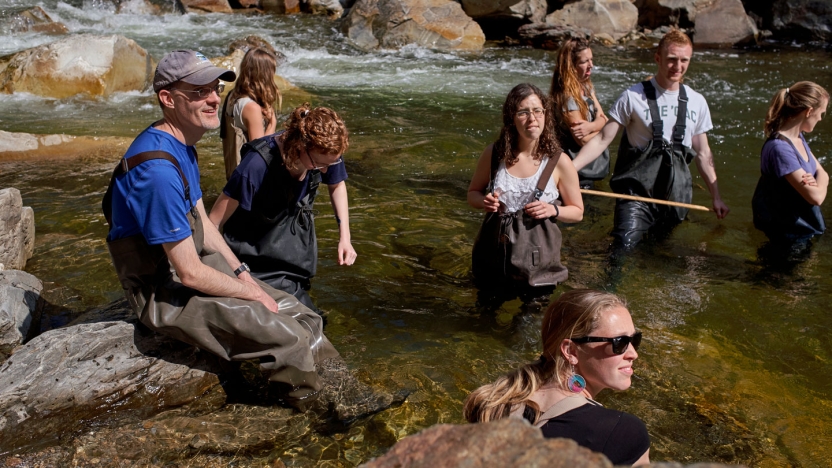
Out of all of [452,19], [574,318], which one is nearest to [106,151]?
[574,318]

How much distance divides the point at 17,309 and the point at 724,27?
1864cm

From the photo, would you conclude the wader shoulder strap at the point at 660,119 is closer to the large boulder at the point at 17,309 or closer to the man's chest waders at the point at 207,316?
the man's chest waders at the point at 207,316

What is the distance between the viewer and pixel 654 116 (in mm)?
5816

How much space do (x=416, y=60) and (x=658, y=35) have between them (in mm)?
7268

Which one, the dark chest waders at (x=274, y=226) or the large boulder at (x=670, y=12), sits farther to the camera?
the large boulder at (x=670, y=12)

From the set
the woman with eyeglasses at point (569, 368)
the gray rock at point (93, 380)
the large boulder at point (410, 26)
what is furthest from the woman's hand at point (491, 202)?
the large boulder at point (410, 26)

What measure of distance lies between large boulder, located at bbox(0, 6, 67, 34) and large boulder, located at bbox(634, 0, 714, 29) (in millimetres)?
14272

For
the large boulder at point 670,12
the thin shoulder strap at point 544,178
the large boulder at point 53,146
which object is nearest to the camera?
the thin shoulder strap at point 544,178

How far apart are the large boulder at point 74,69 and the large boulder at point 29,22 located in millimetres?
5085

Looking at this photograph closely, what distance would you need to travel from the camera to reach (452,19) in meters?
18.3

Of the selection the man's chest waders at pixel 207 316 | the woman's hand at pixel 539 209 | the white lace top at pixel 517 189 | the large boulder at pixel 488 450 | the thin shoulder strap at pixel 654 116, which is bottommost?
the man's chest waders at pixel 207 316

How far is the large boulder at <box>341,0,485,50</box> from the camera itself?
17.5 metres

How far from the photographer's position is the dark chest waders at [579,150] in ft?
22.7

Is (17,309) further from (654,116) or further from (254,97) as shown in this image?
(654,116)
